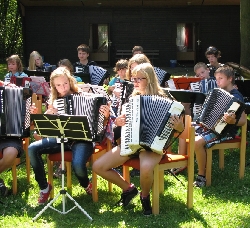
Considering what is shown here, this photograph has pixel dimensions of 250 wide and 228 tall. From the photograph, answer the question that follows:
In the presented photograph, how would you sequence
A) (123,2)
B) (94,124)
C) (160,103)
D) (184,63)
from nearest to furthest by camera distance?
1. (160,103)
2. (94,124)
3. (123,2)
4. (184,63)

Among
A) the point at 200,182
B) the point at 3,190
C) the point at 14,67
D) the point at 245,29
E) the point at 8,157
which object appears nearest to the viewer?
the point at 8,157

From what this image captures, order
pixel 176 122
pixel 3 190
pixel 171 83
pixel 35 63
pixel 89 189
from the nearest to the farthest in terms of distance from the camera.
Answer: pixel 176 122 → pixel 89 189 → pixel 3 190 → pixel 171 83 → pixel 35 63

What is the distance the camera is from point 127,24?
1969cm

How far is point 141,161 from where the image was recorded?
15.2 ft

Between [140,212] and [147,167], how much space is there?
549 mm

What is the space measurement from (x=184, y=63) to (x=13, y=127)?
53.1 ft

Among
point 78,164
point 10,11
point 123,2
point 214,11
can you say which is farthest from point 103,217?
point 10,11

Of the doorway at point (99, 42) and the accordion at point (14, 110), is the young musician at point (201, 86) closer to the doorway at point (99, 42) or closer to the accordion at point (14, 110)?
the accordion at point (14, 110)

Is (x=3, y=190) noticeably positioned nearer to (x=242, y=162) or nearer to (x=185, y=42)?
(x=242, y=162)

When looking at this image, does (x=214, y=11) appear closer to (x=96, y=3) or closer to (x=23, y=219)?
(x=96, y=3)

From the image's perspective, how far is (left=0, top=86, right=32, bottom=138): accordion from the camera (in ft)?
16.5

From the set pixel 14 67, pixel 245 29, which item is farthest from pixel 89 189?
pixel 245 29

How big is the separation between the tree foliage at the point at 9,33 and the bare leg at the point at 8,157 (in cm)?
1809

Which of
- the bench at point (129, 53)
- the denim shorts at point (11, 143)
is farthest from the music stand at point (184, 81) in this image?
the bench at point (129, 53)
